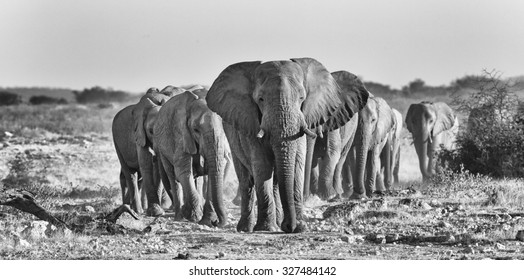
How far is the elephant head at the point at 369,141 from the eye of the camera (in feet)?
76.2

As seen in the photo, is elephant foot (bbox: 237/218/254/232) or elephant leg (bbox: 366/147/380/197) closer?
elephant foot (bbox: 237/218/254/232)

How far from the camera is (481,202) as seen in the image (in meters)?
18.9

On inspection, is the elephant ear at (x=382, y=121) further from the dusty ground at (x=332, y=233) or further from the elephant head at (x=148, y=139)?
the elephant head at (x=148, y=139)

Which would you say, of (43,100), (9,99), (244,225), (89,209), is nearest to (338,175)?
(89,209)

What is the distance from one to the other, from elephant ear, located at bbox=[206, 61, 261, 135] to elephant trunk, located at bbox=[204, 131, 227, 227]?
0.94 m

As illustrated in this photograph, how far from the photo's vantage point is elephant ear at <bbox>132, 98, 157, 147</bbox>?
68.1 ft

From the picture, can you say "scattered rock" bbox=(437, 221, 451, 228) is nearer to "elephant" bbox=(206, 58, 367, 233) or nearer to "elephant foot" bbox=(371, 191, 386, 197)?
"elephant" bbox=(206, 58, 367, 233)

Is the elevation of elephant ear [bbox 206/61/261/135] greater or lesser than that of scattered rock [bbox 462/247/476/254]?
greater

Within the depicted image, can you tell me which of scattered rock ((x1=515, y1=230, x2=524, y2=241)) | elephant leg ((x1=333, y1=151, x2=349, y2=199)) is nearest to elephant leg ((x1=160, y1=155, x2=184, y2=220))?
elephant leg ((x1=333, y1=151, x2=349, y2=199))

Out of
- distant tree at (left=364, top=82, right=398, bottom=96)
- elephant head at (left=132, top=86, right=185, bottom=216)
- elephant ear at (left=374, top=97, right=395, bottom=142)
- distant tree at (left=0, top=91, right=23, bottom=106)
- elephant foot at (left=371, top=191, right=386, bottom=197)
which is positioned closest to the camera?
elephant head at (left=132, top=86, right=185, bottom=216)

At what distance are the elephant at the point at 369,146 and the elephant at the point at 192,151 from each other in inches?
164

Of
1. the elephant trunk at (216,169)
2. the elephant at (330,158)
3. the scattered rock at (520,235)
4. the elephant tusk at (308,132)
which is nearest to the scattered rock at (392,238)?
the scattered rock at (520,235)

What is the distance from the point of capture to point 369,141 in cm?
2395
